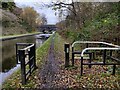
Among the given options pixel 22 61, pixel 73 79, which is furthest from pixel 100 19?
pixel 22 61

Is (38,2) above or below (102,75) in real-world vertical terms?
above

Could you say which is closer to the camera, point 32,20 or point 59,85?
point 59,85

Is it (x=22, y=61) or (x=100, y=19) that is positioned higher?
(x=100, y=19)

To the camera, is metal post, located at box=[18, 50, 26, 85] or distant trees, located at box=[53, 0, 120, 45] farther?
distant trees, located at box=[53, 0, 120, 45]

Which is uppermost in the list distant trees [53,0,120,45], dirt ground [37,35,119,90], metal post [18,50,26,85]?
distant trees [53,0,120,45]

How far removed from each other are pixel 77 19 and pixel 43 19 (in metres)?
46.1

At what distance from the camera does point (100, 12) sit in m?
9.51

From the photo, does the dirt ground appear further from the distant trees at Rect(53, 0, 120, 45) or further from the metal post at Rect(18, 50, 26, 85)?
the distant trees at Rect(53, 0, 120, 45)

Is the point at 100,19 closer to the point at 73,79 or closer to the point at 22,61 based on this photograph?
the point at 73,79

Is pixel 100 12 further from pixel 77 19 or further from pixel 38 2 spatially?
pixel 38 2

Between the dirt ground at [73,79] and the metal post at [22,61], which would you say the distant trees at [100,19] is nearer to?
the dirt ground at [73,79]

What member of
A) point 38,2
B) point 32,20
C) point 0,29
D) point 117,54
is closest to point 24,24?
point 32,20

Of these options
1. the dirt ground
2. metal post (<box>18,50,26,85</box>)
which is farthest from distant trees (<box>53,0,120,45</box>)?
metal post (<box>18,50,26,85</box>)

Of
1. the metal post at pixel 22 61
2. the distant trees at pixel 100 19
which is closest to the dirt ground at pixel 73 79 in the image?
the metal post at pixel 22 61
